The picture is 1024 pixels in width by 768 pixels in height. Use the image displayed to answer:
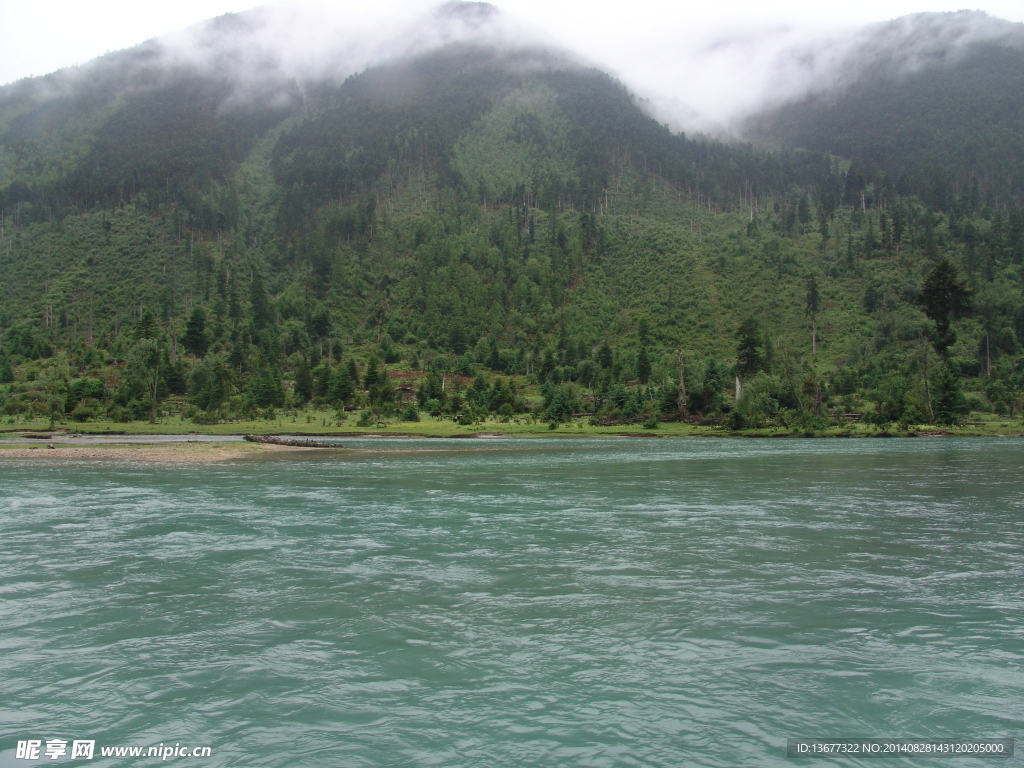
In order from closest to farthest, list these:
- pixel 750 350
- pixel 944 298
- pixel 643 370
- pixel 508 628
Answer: pixel 508 628 < pixel 944 298 < pixel 750 350 < pixel 643 370

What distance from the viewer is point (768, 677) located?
1092cm

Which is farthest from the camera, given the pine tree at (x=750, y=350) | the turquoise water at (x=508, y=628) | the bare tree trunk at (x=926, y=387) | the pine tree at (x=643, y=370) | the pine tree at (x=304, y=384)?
the pine tree at (x=304, y=384)

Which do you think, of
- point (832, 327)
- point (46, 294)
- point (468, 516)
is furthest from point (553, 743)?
point (46, 294)

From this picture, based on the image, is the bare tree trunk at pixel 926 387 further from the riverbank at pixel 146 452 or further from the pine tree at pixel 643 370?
the riverbank at pixel 146 452

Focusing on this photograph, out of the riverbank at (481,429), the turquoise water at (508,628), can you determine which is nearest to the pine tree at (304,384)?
the riverbank at (481,429)

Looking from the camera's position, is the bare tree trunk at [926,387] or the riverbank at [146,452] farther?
the bare tree trunk at [926,387]

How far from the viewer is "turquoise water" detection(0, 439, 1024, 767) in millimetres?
9312

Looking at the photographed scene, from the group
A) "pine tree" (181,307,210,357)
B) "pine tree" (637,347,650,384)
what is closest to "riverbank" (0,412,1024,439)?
"pine tree" (637,347,650,384)

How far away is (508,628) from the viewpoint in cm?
1329

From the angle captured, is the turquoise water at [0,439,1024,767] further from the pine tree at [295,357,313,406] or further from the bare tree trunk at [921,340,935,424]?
the pine tree at [295,357,313,406]

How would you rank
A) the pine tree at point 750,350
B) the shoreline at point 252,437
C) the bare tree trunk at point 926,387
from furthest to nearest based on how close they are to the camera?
the pine tree at point 750,350 → the bare tree trunk at point 926,387 → the shoreline at point 252,437

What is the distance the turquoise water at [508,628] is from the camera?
931 cm

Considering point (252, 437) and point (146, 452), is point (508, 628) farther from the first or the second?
point (252, 437)

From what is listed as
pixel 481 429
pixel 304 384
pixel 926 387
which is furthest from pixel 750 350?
pixel 304 384
